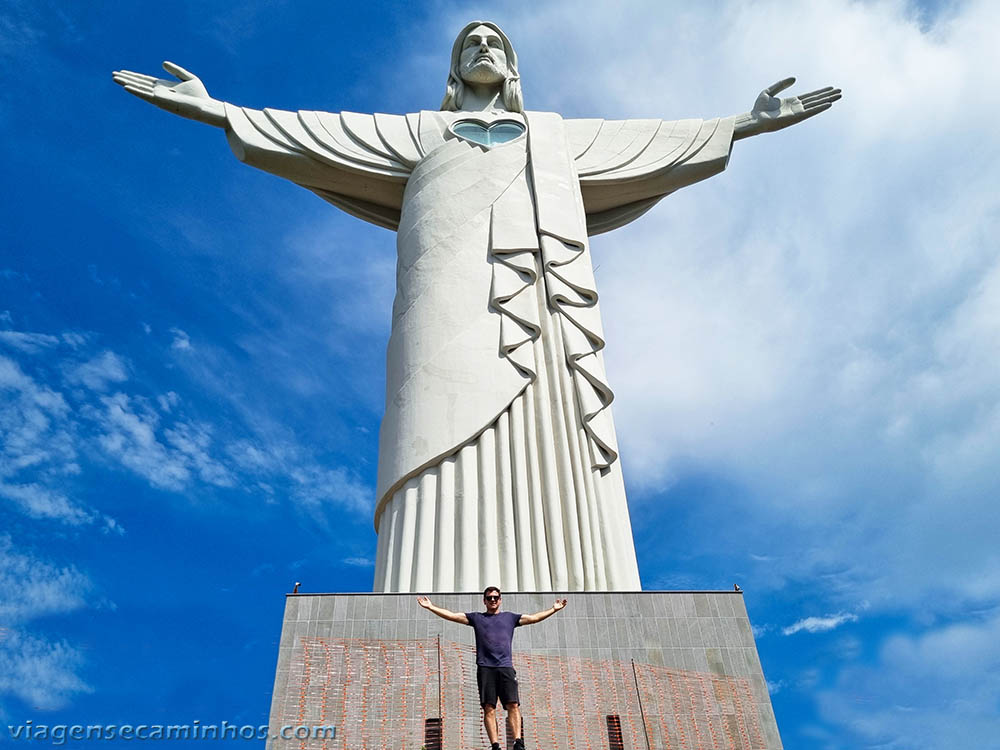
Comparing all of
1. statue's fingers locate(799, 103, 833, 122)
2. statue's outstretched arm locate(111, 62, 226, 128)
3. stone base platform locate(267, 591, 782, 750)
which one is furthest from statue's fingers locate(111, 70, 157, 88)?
statue's fingers locate(799, 103, 833, 122)

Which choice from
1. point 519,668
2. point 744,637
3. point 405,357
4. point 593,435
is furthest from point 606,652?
point 405,357

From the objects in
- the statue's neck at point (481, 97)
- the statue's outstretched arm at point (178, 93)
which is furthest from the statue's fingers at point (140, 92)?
the statue's neck at point (481, 97)

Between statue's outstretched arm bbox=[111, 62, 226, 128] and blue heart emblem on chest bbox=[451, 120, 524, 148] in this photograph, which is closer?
statue's outstretched arm bbox=[111, 62, 226, 128]

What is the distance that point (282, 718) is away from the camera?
221 inches

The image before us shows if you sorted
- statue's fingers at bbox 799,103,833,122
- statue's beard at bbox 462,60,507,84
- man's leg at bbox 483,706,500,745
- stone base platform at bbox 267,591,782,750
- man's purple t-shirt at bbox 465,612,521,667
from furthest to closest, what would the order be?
1. statue's beard at bbox 462,60,507,84
2. statue's fingers at bbox 799,103,833,122
3. stone base platform at bbox 267,591,782,750
4. man's purple t-shirt at bbox 465,612,521,667
5. man's leg at bbox 483,706,500,745

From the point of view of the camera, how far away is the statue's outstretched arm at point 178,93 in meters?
10.9

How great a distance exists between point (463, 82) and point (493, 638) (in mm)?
9991

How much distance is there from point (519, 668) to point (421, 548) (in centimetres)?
213

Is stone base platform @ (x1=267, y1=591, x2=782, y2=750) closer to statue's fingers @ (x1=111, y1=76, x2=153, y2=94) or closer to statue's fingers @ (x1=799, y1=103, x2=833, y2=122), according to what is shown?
statue's fingers @ (x1=111, y1=76, x2=153, y2=94)

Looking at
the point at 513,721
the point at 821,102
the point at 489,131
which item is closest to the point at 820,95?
the point at 821,102

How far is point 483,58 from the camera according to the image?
42.3 feet

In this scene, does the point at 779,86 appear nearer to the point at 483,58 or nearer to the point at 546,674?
the point at 483,58

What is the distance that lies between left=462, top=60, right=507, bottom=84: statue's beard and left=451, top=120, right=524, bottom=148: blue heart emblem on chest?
1300mm

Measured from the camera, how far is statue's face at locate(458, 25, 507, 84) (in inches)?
503
